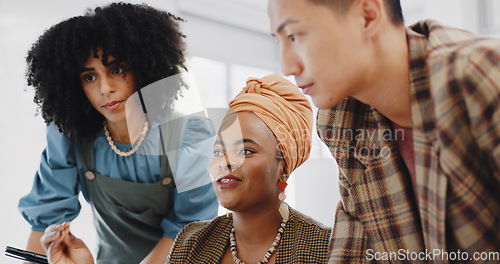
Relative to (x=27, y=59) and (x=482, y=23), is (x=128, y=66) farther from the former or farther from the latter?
(x=482, y=23)

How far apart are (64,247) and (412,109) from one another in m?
0.87

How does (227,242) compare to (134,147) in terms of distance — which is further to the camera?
(134,147)

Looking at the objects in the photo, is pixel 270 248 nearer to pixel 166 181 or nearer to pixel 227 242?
pixel 227 242

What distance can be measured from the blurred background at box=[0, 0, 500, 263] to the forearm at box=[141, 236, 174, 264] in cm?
16

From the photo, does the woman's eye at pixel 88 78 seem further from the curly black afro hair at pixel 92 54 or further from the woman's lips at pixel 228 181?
the woman's lips at pixel 228 181

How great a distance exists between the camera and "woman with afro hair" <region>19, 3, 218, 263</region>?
114 centimetres

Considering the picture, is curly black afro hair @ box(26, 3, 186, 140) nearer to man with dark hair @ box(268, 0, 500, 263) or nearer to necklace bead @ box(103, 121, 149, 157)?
necklace bead @ box(103, 121, 149, 157)

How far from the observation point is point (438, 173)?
662 millimetres

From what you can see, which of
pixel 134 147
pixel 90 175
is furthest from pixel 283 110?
pixel 90 175

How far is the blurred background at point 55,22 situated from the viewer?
1.28 metres

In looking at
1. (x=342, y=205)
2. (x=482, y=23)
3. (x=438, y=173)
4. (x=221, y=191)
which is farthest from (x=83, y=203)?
(x=482, y=23)

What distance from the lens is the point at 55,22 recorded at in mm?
1247

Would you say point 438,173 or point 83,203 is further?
point 83,203

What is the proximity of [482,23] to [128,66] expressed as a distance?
1498 millimetres
